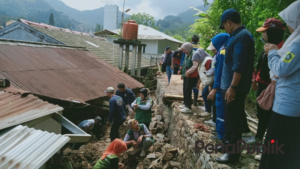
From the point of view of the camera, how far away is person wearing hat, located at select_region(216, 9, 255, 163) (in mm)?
2430

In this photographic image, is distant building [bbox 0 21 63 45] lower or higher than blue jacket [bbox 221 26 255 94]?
higher

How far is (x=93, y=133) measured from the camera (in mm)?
7402

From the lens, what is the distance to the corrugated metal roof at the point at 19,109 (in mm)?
3066

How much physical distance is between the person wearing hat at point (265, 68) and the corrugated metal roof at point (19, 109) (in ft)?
11.6

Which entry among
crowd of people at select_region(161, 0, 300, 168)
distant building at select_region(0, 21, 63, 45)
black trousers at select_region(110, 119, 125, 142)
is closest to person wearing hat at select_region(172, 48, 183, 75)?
black trousers at select_region(110, 119, 125, 142)

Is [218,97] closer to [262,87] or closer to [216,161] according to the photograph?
[262,87]

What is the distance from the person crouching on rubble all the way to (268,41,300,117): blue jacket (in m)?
3.68

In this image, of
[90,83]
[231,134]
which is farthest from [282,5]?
[90,83]

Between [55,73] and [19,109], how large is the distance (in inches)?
155

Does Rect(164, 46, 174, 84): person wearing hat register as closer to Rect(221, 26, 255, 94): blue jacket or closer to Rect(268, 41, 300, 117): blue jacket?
Rect(221, 26, 255, 94): blue jacket

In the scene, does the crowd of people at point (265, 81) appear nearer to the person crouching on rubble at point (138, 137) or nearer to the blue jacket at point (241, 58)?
the blue jacket at point (241, 58)

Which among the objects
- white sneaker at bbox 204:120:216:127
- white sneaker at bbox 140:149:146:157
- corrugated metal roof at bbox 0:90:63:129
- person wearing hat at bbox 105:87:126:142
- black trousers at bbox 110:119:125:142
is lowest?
white sneaker at bbox 140:149:146:157

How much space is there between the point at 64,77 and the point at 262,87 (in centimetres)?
638

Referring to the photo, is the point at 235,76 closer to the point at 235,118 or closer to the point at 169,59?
the point at 235,118
